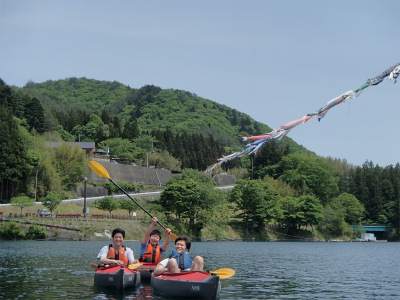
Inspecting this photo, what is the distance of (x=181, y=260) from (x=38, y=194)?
217ft

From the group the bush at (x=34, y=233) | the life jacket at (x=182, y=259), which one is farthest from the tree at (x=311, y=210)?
the life jacket at (x=182, y=259)

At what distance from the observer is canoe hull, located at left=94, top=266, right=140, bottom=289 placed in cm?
2106

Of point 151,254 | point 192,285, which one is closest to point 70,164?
point 151,254

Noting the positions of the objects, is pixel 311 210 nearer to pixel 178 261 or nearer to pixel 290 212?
pixel 290 212

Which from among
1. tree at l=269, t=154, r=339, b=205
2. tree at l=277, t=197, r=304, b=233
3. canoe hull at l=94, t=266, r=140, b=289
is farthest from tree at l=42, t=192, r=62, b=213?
tree at l=269, t=154, r=339, b=205

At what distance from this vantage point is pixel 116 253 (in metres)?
22.1

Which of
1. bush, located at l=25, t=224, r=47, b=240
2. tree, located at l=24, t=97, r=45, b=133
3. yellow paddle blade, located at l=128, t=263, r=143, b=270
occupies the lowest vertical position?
yellow paddle blade, located at l=128, t=263, r=143, b=270

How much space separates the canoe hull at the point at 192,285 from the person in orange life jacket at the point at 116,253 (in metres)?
3.20

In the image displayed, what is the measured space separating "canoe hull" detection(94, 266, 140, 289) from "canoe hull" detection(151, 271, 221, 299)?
259 centimetres

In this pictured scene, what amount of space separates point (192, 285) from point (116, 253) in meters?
4.76

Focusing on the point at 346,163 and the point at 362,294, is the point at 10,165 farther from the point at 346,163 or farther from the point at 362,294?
the point at 346,163

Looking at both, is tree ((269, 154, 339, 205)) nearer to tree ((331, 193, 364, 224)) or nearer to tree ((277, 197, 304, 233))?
tree ((331, 193, 364, 224))

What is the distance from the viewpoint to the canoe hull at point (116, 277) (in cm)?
2106

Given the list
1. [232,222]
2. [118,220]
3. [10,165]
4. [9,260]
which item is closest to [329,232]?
[232,222]
